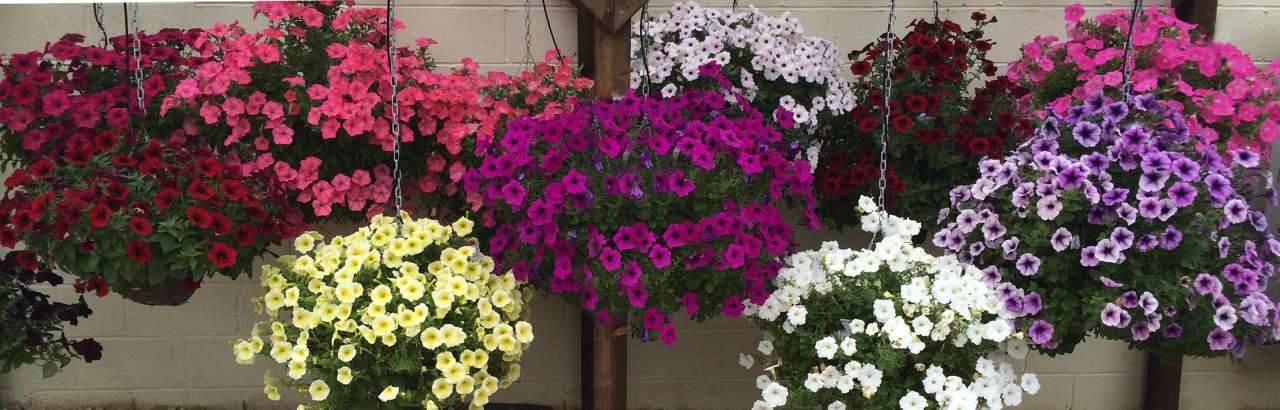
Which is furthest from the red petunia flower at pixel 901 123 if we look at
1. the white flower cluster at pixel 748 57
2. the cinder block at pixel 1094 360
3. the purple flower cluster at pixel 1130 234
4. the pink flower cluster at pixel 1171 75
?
the cinder block at pixel 1094 360

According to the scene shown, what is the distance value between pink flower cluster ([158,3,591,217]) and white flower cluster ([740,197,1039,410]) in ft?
2.85

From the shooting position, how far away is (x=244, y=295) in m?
3.51

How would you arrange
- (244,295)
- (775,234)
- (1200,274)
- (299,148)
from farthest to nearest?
(244,295) < (299,148) < (775,234) < (1200,274)

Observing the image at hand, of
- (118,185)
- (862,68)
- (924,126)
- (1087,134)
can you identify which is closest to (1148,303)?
(1087,134)

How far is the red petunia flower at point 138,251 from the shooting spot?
235 centimetres

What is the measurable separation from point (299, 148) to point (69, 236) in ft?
2.00

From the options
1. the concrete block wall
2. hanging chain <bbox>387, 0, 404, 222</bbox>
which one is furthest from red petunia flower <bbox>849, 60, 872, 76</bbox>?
hanging chain <bbox>387, 0, 404, 222</bbox>

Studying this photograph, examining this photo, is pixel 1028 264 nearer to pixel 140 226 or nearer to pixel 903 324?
pixel 903 324

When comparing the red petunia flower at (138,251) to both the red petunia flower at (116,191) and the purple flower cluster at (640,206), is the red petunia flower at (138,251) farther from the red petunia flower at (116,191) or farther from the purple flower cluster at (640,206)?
the purple flower cluster at (640,206)

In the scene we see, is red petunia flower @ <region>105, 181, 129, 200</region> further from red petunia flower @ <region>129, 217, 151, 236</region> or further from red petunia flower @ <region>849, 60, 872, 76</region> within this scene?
red petunia flower @ <region>849, 60, 872, 76</region>

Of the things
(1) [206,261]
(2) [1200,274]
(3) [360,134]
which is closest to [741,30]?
(3) [360,134]

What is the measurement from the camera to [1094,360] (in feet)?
12.0

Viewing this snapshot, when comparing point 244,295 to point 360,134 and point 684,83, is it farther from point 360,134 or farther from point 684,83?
point 684,83

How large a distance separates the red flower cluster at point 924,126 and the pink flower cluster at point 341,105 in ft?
2.69
